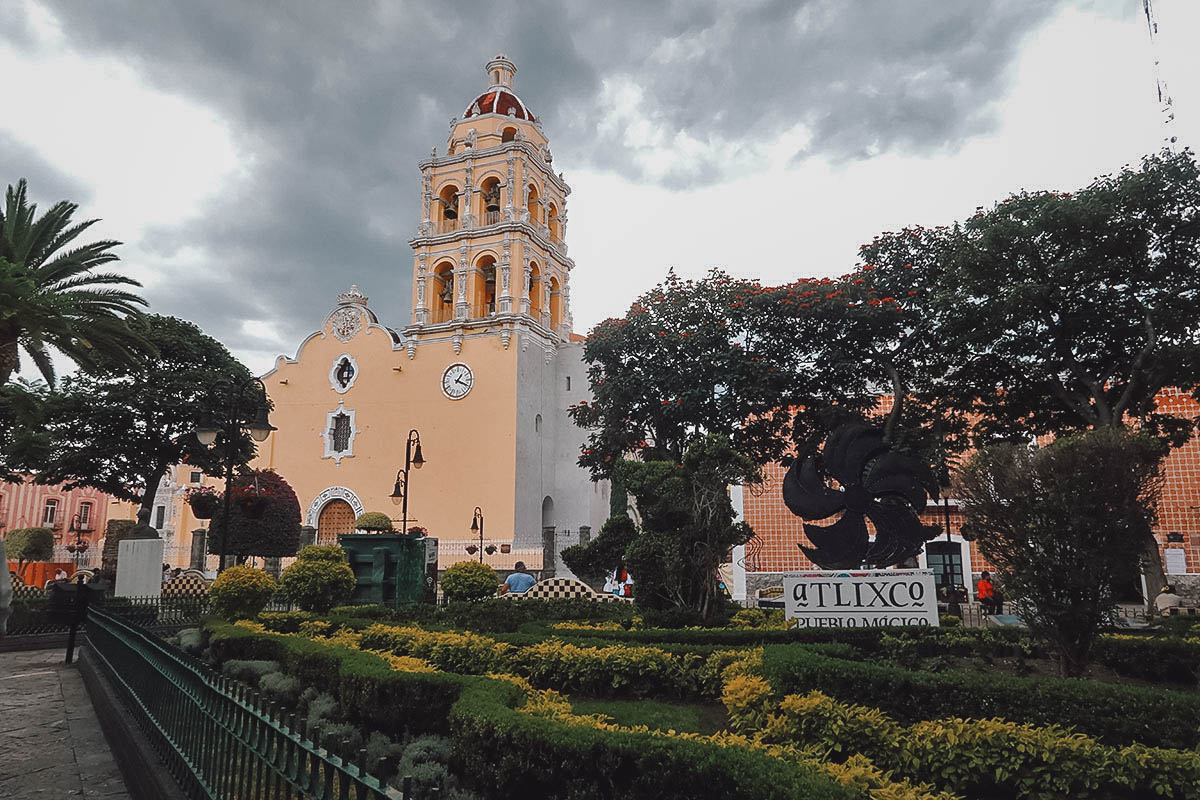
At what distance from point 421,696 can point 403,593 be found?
9587 mm

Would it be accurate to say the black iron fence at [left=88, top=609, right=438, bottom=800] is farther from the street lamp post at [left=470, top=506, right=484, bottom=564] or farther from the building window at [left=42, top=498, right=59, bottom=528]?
the building window at [left=42, top=498, right=59, bottom=528]

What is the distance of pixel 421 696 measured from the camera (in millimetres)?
5332

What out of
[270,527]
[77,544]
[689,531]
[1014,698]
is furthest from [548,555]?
[77,544]

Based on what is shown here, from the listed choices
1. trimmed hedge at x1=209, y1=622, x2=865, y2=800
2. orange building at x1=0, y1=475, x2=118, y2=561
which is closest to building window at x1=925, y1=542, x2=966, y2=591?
trimmed hedge at x1=209, y1=622, x2=865, y2=800

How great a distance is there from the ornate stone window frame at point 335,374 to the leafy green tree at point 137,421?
25.8 ft

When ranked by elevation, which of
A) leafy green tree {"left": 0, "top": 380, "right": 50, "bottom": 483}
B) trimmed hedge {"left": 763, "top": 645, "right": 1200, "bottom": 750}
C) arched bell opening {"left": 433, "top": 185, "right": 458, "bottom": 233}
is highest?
arched bell opening {"left": 433, "top": 185, "right": 458, "bottom": 233}

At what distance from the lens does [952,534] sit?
20.7 metres

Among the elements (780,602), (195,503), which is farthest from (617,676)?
(195,503)

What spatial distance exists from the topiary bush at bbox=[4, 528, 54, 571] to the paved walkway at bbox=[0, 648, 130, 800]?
2580cm

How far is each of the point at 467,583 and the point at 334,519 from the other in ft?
64.7

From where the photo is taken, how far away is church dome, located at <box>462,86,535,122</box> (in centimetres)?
3259

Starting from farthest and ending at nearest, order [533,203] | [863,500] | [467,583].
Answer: [533,203], [467,583], [863,500]

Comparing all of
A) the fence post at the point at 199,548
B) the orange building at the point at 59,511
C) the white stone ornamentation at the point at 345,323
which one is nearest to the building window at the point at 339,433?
the white stone ornamentation at the point at 345,323

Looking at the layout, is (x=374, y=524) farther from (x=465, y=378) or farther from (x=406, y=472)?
(x=465, y=378)
